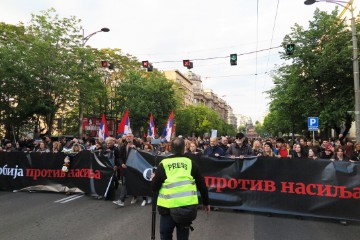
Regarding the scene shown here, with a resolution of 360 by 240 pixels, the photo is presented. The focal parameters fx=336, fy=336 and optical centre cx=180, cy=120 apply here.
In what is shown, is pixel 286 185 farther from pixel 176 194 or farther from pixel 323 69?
pixel 323 69

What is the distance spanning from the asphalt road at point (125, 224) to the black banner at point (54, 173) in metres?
1.11

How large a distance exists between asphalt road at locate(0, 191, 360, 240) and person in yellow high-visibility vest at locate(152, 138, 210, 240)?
7.07 ft

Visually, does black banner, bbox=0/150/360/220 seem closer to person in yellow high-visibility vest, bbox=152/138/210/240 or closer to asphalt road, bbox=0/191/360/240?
asphalt road, bbox=0/191/360/240

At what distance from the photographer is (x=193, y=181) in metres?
3.71

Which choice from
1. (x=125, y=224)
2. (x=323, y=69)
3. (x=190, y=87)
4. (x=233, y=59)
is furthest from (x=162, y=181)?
(x=190, y=87)

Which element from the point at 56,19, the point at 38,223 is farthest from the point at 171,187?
the point at 56,19

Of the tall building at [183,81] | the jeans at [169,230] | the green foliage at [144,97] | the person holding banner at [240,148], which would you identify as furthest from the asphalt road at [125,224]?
the tall building at [183,81]

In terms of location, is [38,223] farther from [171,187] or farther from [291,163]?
[291,163]

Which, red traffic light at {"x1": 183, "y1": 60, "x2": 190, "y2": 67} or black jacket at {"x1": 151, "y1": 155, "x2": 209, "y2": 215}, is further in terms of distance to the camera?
red traffic light at {"x1": 183, "y1": 60, "x2": 190, "y2": 67}

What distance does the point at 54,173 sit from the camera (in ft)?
32.9

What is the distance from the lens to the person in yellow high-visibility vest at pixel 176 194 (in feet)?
11.7

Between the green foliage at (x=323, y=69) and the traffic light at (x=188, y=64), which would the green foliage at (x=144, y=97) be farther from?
the green foliage at (x=323, y=69)

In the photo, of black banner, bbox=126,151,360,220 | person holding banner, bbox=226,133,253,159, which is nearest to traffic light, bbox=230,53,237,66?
person holding banner, bbox=226,133,253,159

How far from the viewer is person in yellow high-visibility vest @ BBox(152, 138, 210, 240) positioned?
355 centimetres
